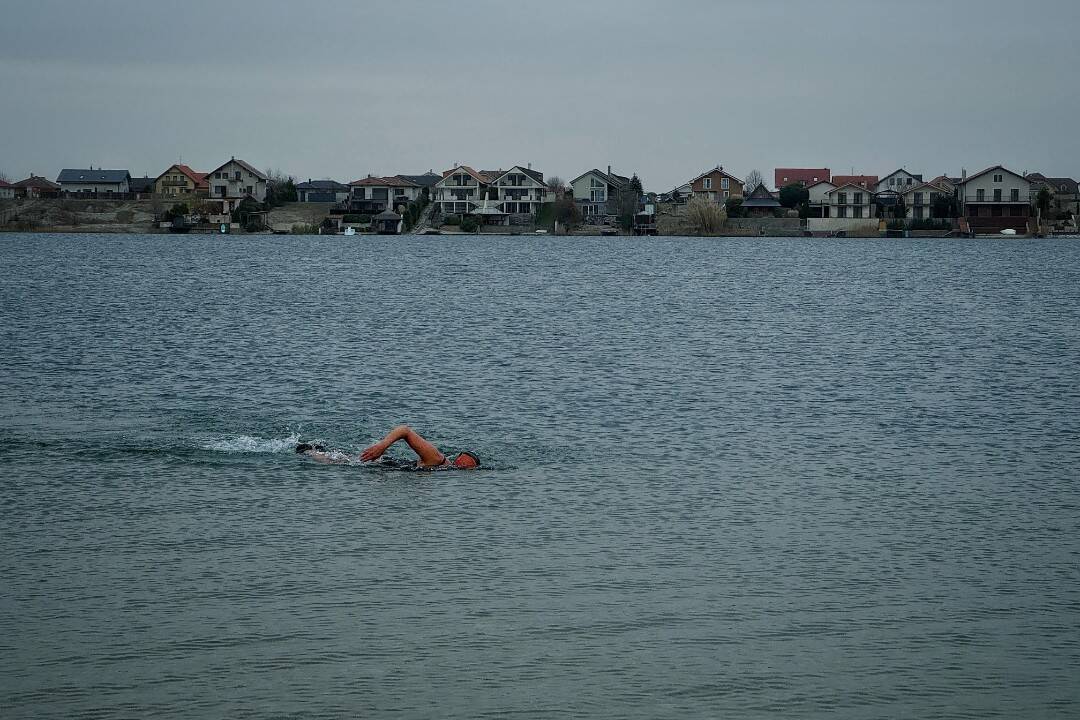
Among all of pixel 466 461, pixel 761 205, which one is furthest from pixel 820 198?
pixel 466 461

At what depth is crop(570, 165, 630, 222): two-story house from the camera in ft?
618

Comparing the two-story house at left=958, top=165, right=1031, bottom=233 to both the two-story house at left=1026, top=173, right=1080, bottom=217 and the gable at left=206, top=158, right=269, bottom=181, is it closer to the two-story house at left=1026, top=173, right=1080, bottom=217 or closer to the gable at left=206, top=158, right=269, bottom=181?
the two-story house at left=1026, top=173, right=1080, bottom=217

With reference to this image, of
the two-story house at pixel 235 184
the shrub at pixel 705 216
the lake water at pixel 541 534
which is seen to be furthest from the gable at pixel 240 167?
the lake water at pixel 541 534

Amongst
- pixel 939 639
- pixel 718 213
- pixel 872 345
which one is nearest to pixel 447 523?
pixel 939 639

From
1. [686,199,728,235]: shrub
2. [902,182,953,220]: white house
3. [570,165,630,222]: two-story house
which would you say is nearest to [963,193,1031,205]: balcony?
[902,182,953,220]: white house

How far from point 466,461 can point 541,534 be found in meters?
4.94

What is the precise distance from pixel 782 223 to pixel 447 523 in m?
171

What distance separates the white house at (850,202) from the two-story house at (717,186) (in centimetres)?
1606

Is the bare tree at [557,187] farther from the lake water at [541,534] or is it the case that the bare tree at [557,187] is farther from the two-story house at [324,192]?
the lake water at [541,534]

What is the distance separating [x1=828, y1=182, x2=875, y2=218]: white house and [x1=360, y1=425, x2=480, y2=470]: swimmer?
536ft

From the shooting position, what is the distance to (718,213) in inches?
7249

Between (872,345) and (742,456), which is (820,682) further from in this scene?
(872,345)

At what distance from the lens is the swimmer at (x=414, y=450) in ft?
79.1

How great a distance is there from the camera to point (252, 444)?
86.9 feet
